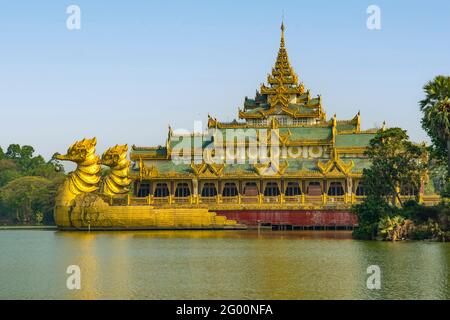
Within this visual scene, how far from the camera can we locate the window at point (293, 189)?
75875 millimetres

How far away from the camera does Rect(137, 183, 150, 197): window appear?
77.2 meters

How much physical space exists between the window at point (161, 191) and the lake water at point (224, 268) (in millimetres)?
21008

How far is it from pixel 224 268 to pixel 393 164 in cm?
2501

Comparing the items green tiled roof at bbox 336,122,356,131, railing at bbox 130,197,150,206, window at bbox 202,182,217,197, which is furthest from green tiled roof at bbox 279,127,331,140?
railing at bbox 130,197,150,206

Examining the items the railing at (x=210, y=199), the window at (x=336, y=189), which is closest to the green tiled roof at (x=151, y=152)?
the railing at (x=210, y=199)

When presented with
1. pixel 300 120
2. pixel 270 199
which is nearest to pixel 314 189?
pixel 270 199

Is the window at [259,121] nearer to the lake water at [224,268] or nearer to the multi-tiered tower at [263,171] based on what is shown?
the multi-tiered tower at [263,171]

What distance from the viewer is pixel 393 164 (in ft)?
191

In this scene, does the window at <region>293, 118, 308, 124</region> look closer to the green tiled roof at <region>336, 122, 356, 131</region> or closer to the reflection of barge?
the reflection of barge

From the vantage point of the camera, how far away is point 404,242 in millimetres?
51969

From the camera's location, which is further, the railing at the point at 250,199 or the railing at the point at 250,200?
the railing at the point at 250,199

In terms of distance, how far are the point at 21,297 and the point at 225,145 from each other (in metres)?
49.9
